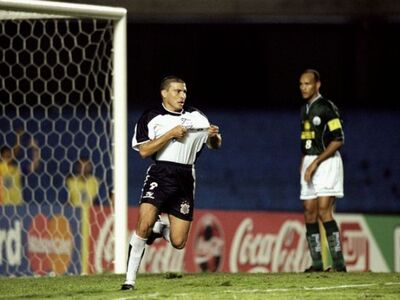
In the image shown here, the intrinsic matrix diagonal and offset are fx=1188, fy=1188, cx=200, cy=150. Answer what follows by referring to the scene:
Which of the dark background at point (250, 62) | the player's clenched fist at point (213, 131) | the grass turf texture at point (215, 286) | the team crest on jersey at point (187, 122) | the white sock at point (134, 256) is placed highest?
the dark background at point (250, 62)

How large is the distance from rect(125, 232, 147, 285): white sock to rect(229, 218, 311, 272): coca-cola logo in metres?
5.50

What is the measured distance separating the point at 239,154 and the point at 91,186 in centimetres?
228

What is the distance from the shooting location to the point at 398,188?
14.8 meters

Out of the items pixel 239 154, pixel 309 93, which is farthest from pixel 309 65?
pixel 309 93

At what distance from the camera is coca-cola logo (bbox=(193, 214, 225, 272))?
42.7ft

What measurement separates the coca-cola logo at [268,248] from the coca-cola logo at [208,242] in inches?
5.6

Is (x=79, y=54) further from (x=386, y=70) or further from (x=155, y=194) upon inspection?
(x=155, y=194)

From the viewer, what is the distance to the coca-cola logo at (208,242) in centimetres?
1302

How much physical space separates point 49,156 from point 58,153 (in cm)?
20

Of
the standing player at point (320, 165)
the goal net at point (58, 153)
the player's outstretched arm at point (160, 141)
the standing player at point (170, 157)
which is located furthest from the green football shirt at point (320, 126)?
the player's outstretched arm at point (160, 141)

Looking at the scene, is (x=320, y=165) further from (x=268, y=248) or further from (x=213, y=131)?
(x=268, y=248)

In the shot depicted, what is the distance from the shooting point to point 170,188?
771 centimetres

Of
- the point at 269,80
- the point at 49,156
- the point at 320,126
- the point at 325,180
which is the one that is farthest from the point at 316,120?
the point at 269,80

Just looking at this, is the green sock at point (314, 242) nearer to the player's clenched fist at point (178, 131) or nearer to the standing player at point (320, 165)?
the standing player at point (320, 165)
